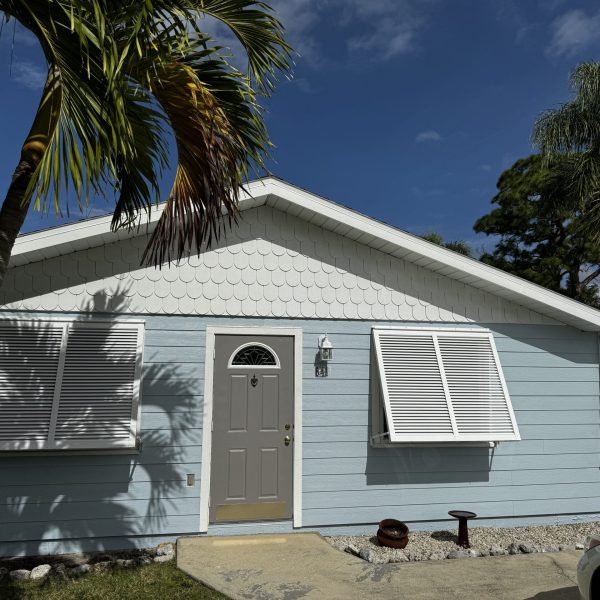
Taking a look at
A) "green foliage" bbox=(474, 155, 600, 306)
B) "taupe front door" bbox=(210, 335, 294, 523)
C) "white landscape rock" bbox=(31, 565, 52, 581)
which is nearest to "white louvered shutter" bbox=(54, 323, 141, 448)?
"taupe front door" bbox=(210, 335, 294, 523)

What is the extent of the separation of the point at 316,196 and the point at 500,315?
10.1 ft

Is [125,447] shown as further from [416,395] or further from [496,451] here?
[496,451]

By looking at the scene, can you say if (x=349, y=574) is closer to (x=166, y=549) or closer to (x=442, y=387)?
(x=166, y=549)

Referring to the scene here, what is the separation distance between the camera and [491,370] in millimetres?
6875

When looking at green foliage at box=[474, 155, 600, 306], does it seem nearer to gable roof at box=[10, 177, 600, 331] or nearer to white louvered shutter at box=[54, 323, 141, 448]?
gable roof at box=[10, 177, 600, 331]

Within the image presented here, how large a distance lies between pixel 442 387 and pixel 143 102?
477cm

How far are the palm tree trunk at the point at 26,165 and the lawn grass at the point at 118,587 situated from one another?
2.79 m

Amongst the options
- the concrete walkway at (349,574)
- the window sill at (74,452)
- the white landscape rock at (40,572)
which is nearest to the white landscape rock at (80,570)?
the white landscape rock at (40,572)

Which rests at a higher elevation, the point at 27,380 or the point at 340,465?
the point at 27,380

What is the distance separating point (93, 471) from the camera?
5.87m

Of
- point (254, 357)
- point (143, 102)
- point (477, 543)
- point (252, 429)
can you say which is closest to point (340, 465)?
point (252, 429)

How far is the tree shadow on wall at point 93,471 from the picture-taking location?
18.6ft

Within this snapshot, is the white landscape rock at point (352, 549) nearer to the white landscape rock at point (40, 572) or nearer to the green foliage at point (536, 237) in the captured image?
the white landscape rock at point (40, 572)

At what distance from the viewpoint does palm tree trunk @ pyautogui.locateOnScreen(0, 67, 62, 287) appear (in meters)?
3.66
